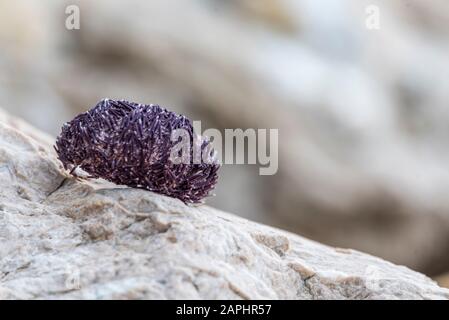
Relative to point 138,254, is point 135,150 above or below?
above

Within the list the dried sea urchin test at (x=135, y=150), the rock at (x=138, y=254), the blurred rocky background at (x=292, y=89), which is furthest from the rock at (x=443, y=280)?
the dried sea urchin test at (x=135, y=150)

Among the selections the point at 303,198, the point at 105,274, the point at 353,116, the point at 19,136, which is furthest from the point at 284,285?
the point at 353,116

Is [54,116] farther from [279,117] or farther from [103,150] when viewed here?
[103,150]

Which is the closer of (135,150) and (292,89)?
(135,150)

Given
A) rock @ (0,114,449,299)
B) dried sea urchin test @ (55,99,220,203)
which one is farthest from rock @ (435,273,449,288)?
dried sea urchin test @ (55,99,220,203)

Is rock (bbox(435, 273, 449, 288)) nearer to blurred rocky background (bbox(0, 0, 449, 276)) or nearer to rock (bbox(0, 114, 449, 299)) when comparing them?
blurred rocky background (bbox(0, 0, 449, 276))

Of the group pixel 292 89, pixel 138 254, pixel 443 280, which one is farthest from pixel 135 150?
pixel 443 280

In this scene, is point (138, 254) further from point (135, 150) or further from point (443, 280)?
point (443, 280)

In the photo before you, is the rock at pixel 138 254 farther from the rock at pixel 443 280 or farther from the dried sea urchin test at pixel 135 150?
the rock at pixel 443 280
